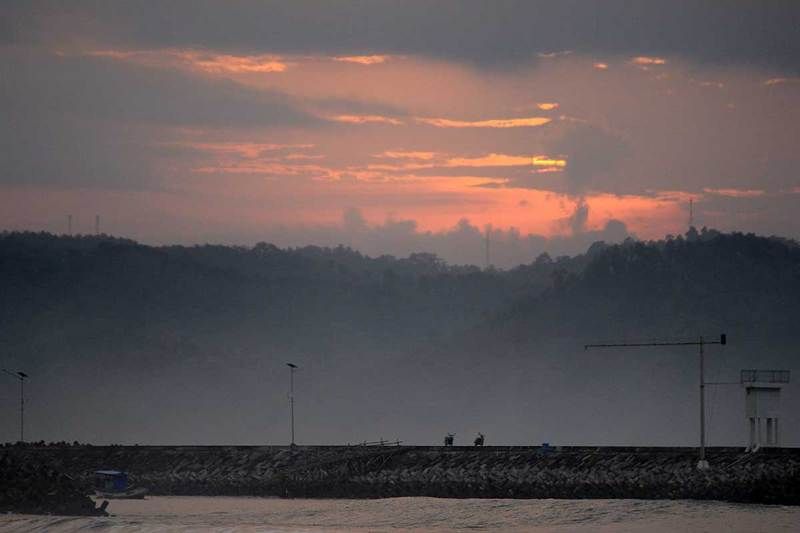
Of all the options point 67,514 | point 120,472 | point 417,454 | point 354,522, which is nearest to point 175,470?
point 120,472

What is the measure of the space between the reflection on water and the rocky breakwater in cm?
217

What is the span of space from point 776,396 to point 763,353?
95460 millimetres

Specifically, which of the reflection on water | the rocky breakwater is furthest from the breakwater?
the rocky breakwater

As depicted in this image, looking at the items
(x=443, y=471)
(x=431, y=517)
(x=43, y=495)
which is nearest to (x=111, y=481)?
(x=43, y=495)

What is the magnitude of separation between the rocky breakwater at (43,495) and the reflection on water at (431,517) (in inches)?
85.3

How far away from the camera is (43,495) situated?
95.6 m

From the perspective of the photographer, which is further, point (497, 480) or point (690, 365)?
point (690, 365)

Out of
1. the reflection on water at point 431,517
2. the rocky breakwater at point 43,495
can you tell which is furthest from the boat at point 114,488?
the rocky breakwater at point 43,495

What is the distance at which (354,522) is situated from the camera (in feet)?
291

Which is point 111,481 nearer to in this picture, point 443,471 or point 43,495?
point 43,495

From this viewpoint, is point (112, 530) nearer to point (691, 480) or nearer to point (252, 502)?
point (252, 502)

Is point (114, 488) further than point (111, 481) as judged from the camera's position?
No

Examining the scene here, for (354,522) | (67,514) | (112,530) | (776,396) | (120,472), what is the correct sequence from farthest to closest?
(120,472)
(776,396)
(67,514)
(354,522)
(112,530)

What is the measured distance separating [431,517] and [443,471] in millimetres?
18528
